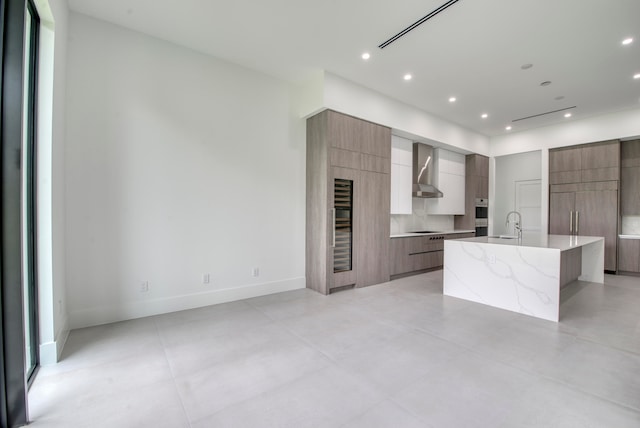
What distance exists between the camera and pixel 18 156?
161 cm

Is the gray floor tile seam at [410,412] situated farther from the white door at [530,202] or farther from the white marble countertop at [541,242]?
the white door at [530,202]

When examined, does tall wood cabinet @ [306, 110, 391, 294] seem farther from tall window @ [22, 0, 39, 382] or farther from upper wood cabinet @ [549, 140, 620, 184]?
upper wood cabinet @ [549, 140, 620, 184]

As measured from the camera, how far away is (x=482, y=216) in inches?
286

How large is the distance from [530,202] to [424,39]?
661 cm

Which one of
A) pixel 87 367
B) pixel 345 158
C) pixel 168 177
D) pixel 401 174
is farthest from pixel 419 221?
pixel 87 367

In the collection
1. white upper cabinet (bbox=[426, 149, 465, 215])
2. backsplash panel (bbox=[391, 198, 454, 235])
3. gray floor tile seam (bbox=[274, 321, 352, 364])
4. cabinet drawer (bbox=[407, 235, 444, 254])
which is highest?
white upper cabinet (bbox=[426, 149, 465, 215])

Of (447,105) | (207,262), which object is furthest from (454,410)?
(447,105)

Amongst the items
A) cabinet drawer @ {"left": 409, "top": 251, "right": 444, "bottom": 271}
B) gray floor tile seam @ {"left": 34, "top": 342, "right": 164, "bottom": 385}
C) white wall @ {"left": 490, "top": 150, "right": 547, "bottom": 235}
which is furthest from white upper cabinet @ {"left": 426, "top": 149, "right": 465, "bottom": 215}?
gray floor tile seam @ {"left": 34, "top": 342, "right": 164, "bottom": 385}

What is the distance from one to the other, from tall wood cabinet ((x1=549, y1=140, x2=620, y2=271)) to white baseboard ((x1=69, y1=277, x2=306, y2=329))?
6318 millimetres

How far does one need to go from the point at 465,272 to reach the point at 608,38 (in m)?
3.24

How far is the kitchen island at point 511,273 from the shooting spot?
3.32 m

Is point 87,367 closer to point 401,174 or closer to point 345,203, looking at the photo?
point 345,203

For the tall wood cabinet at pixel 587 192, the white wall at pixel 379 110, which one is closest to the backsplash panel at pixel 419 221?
the white wall at pixel 379 110

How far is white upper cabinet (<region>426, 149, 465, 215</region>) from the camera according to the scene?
21.2 feet
